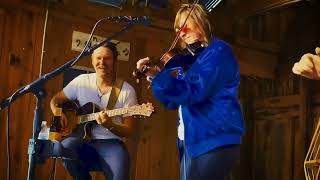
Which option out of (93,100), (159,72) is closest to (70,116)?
(93,100)

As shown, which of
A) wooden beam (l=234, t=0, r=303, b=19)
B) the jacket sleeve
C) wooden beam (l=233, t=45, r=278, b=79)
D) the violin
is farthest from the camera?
wooden beam (l=233, t=45, r=278, b=79)

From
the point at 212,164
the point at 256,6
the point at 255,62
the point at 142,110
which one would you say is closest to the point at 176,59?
the point at 212,164

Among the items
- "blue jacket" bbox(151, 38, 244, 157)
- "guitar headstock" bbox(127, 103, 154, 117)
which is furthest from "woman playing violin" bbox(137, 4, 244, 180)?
"guitar headstock" bbox(127, 103, 154, 117)

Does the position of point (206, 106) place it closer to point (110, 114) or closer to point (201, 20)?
point (201, 20)

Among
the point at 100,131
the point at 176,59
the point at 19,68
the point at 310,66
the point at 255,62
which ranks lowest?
the point at 100,131

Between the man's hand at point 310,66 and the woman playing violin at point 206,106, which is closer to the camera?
the man's hand at point 310,66

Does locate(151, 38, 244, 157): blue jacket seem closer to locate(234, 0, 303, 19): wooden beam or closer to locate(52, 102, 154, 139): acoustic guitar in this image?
locate(52, 102, 154, 139): acoustic guitar

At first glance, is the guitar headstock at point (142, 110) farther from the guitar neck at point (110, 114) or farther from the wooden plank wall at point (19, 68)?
the wooden plank wall at point (19, 68)

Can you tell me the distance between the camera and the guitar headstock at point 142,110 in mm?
2895

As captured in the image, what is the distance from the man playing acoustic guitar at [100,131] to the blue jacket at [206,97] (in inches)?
43.0

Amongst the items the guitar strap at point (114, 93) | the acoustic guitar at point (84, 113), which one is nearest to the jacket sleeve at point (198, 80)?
the acoustic guitar at point (84, 113)

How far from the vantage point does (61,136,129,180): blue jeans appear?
2.94 meters

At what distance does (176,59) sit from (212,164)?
0.46 m

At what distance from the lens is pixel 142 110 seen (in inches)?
115
